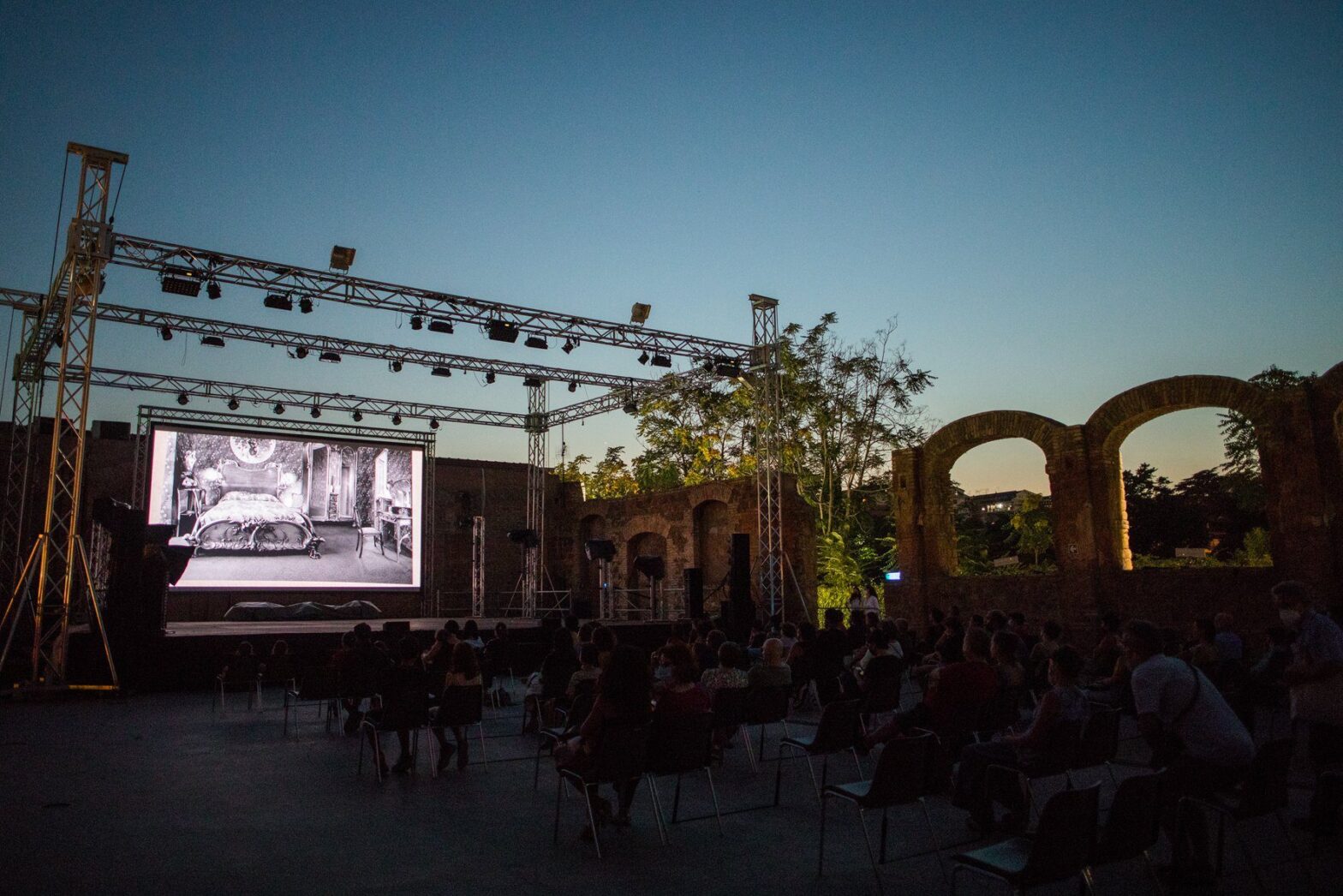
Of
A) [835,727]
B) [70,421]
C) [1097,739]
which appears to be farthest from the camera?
[70,421]

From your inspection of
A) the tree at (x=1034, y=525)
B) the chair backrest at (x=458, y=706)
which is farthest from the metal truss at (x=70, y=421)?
the tree at (x=1034, y=525)

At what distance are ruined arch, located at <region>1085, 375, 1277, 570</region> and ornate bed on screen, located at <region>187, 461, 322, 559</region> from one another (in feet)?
48.7

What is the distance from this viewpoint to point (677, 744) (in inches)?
188

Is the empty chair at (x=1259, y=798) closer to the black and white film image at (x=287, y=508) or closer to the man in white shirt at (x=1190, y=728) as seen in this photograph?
the man in white shirt at (x=1190, y=728)

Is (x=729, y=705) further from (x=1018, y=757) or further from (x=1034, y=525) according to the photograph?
(x=1034, y=525)

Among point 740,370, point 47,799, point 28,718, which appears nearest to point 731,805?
point 47,799

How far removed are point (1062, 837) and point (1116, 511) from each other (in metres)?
12.3

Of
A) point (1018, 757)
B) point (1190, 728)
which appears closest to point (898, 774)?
point (1018, 757)

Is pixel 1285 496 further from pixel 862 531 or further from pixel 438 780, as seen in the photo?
pixel 862 531

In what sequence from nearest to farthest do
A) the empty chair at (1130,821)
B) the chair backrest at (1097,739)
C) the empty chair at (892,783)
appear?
the empty chair at (1130,821) → the empty chair at (892,783) → the chair backrest at (1097,739)

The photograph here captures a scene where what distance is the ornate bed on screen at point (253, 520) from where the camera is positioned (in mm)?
16703

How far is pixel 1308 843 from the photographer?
4273 mm

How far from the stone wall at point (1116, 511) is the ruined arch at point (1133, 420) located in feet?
0.05

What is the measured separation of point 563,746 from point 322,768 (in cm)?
292
